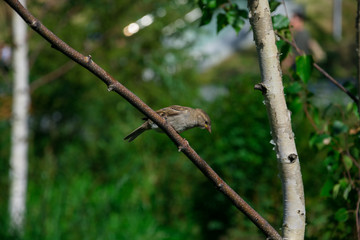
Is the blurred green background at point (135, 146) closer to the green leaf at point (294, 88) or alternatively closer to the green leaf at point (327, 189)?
the green leaf at point (327, 189)

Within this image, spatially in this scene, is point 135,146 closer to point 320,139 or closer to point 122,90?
point 320,139

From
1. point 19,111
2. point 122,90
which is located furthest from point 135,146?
point 122,90

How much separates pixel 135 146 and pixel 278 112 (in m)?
5.35

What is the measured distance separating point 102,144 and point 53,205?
2.20 meters

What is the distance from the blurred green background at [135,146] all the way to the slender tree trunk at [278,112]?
1.84 m

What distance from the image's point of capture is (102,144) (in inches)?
277

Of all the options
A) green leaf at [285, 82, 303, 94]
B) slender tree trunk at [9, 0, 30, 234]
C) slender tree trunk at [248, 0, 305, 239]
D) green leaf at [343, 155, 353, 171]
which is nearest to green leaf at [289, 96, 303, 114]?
green leaf at [285, 82, 303, 94]

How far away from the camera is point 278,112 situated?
1.42 m

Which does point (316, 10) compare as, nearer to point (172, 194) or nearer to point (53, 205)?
point (172, 194)

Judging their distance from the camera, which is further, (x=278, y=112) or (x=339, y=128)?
(x=339, y=128)

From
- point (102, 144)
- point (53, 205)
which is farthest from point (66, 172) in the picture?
point (53, 205)

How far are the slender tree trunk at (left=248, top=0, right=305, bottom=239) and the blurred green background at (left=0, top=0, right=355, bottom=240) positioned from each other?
1.84 meters

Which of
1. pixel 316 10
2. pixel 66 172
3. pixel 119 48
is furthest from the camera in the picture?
pixel 316 10

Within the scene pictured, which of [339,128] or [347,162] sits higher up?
[339,128]
